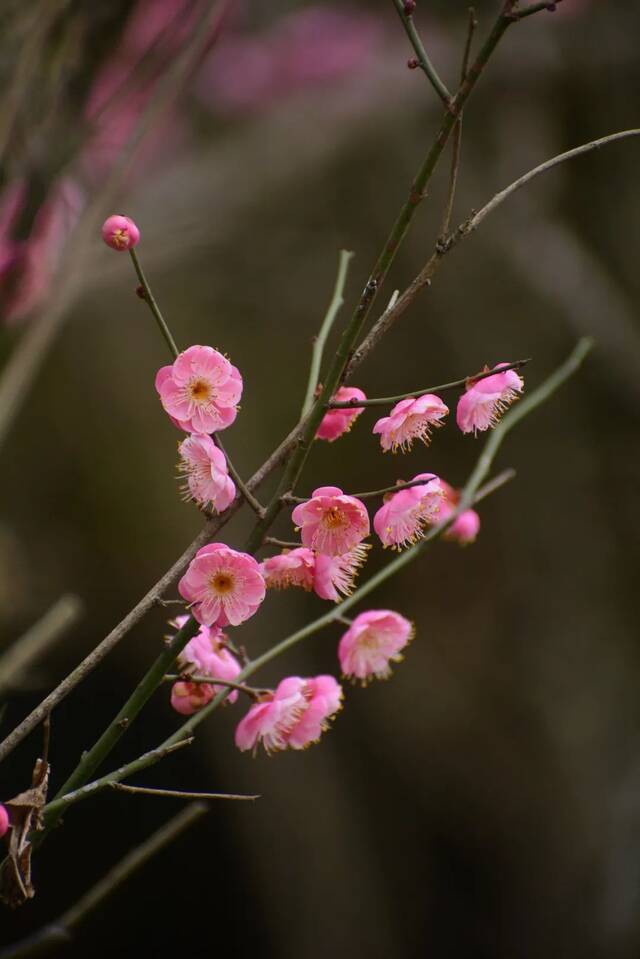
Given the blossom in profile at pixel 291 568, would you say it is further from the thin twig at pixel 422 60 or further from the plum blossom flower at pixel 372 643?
the thin twig at pixel 422 60

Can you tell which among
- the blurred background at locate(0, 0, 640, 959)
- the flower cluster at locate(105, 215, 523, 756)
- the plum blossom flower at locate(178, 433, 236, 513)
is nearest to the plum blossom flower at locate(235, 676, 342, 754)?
the flower cluster at locate(105, 215, 523, 756)

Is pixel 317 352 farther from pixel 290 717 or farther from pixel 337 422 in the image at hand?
pixel 290 717

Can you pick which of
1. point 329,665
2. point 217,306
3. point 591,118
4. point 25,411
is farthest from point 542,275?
point 25,411

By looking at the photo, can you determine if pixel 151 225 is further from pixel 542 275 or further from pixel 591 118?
pixel 591 118

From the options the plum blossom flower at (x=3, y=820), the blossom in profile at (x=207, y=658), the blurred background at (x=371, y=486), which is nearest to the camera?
the plum blossom flower at (x=3, y=820)

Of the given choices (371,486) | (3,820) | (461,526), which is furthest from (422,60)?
(371,486)

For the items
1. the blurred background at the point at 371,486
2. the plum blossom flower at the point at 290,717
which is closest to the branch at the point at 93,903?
the plum blossom flower at the point at 290,717

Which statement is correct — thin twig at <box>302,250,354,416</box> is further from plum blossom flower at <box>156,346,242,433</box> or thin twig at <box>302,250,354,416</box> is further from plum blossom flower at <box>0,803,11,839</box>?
plum blossom flower at <box>0,803,11,839</box>
